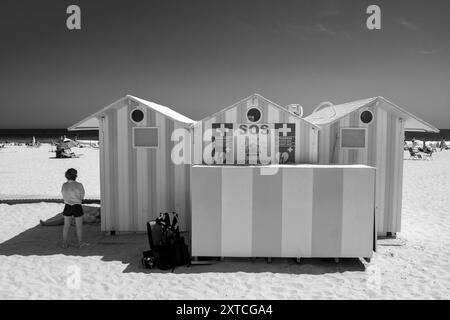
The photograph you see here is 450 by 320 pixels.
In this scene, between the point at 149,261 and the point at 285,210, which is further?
the point at 285,210

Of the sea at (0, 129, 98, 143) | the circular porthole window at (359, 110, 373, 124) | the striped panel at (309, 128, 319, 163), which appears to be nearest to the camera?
the striped panel at (309, 128, 319, 163)

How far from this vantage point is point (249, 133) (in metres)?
6.76

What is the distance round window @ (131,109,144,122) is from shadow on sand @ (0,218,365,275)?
237cm

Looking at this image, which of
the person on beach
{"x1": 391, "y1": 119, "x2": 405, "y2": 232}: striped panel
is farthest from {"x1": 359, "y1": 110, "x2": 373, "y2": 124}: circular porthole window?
the person on beach

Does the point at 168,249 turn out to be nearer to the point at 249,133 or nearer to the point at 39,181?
the point at 249,133

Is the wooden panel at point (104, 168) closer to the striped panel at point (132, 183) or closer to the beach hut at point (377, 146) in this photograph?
the striped panel at point (132, 183)

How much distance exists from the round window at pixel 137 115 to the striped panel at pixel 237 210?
2.46 meters

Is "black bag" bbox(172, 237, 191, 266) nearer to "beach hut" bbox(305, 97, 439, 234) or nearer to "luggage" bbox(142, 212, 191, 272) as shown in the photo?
"luggage" bbox(142, 212, 191, 272)

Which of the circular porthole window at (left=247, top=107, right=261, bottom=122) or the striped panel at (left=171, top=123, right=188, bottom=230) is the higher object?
the circular porthole window at (left=247, top=107, right=261, bottom=122)

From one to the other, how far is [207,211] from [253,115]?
1.96 m

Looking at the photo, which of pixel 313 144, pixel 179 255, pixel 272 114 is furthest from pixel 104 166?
pixel 313 144

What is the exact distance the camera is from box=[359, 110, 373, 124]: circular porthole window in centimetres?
748

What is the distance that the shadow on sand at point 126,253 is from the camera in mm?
5887
